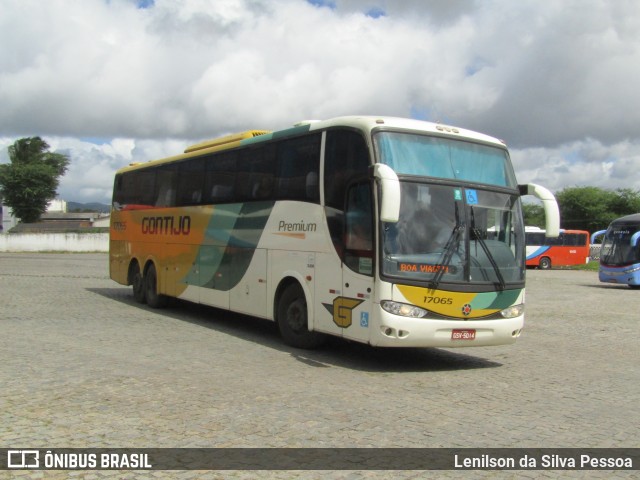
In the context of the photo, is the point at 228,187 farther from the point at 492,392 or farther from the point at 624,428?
the point at 624,428

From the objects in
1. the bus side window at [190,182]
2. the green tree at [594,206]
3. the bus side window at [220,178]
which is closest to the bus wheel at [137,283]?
the bus side window at [190,182]

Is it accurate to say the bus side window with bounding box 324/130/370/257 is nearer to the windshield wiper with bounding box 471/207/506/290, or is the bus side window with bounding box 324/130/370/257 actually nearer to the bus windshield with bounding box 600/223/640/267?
the windshield wiper with bounding box 471/207/506/290

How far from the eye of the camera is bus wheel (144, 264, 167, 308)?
658 inches

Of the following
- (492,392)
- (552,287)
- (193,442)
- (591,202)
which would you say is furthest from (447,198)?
(591,202)

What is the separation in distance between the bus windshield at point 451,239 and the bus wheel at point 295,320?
224 centimetres

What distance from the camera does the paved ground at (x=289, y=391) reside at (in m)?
6.06

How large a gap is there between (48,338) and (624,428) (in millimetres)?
8693

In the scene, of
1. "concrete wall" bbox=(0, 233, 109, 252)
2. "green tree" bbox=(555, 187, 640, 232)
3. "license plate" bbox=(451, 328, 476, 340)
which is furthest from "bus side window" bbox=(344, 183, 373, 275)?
"green tree" bbox=(555, 187, 640, 232)

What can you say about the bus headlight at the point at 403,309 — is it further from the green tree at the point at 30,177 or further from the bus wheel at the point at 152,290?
the green tree at the point at 30,177

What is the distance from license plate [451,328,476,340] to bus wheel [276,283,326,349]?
224 centimetres

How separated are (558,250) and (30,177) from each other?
209 feet

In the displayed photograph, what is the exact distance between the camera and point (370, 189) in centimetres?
942

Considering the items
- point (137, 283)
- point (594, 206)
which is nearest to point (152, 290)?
point (137, 283)

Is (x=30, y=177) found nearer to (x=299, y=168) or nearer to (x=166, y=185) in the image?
(x=166, y=185)
